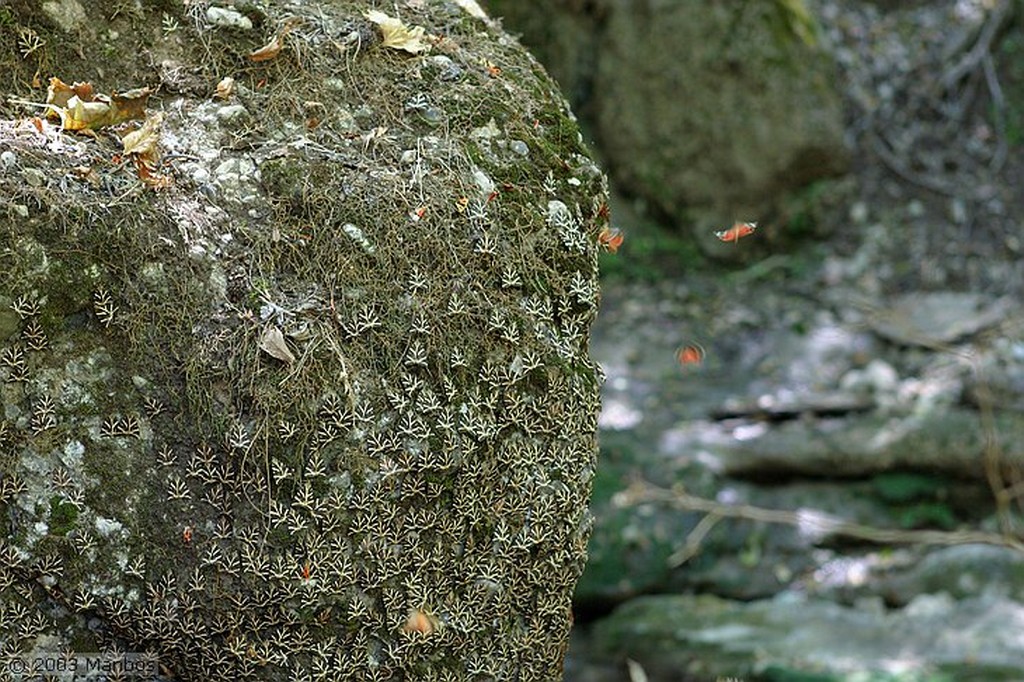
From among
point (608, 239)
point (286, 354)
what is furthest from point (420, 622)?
point (608, 239)

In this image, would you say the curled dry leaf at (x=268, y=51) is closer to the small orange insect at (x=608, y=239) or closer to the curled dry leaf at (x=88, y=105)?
the curled dry leaf at (x=88, y=105)

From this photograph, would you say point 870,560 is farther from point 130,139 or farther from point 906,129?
point 130,139

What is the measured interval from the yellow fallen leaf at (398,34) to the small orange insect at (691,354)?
135 inches

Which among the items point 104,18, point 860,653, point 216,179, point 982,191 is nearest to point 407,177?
point 216,179

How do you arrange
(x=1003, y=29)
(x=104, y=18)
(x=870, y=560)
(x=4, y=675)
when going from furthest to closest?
(x=1003, y=29) → (x=870, y=560) → (x=104, y=18) → (x=4, y=675)

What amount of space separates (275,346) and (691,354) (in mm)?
3886

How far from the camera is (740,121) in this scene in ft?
20.3

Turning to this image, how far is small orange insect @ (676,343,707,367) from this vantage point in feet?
17.9

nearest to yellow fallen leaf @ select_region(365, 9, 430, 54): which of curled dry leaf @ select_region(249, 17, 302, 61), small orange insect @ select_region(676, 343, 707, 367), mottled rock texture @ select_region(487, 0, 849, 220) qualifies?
curled dry leaf @ select_region(249, 17, 302, 61)

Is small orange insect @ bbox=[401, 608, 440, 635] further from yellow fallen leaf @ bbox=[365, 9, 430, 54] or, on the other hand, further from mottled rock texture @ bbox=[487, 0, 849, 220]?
mottled rock texture @ bbox=[487, 0, 849, 220]

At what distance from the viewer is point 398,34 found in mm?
2246

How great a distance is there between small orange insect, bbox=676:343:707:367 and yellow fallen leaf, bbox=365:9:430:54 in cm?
342

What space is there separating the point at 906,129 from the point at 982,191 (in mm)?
588

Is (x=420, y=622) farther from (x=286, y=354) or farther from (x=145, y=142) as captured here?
(x=145, y=142)
